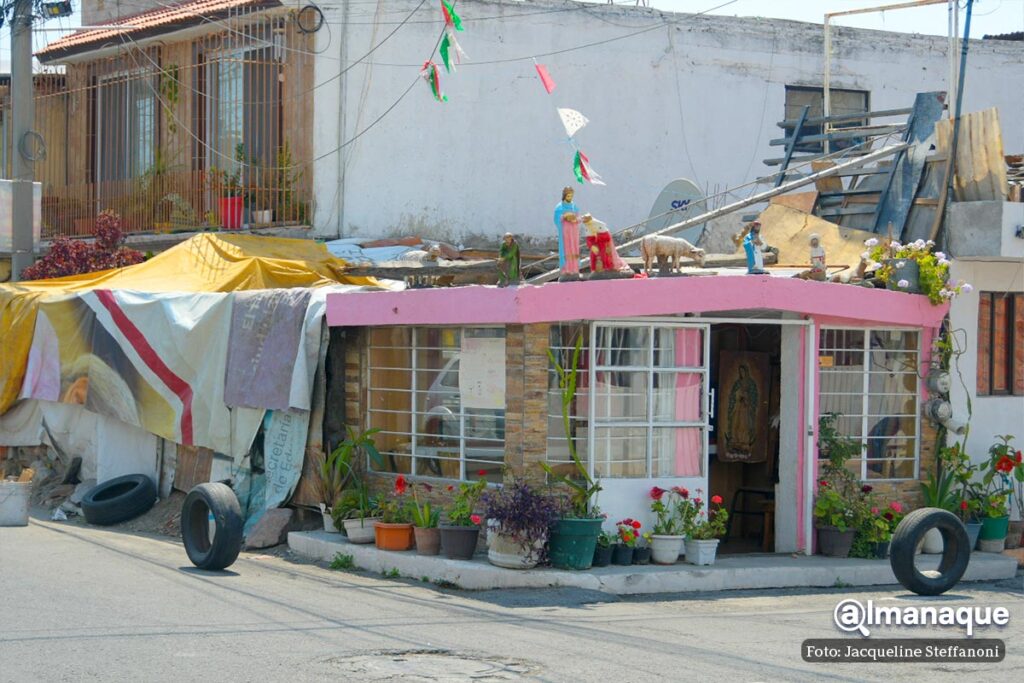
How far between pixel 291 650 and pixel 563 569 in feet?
12.4

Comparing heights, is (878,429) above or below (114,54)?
below

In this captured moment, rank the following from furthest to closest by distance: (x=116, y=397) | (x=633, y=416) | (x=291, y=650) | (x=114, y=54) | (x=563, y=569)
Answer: (x=114, y=54) < (x=116, y=397) < (x=633, y=416) < (x=563, y=569) < (x=291, y=650)

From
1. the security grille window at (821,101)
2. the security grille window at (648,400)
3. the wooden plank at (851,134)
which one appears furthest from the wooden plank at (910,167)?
the security grille window at (821,101)

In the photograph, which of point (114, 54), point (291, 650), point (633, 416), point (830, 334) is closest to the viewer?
point (291, 650)

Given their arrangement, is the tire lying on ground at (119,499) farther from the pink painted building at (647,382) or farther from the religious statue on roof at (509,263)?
the religious statue on roof at (509,263)

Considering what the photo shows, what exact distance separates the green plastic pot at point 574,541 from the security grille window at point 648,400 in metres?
0.92

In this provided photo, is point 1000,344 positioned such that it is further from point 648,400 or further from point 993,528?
point 648,400

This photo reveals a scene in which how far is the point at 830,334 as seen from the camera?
14.5 meters

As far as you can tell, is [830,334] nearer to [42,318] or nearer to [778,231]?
[778,231]

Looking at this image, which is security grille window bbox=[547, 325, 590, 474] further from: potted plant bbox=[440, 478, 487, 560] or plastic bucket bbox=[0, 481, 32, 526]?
plastic bucket bbox=[0, 481, 32, 526]

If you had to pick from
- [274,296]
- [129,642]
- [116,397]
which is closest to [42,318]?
[116,397]

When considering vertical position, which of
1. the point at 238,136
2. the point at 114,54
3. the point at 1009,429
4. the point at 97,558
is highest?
the point at 114,54

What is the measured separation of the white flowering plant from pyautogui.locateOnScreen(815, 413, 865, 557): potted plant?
157 centimetres

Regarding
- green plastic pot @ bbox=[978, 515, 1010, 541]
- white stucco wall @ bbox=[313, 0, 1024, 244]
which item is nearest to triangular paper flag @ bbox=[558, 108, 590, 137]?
green plastic pot @ bbox=[978, 515, 1010, 541]
